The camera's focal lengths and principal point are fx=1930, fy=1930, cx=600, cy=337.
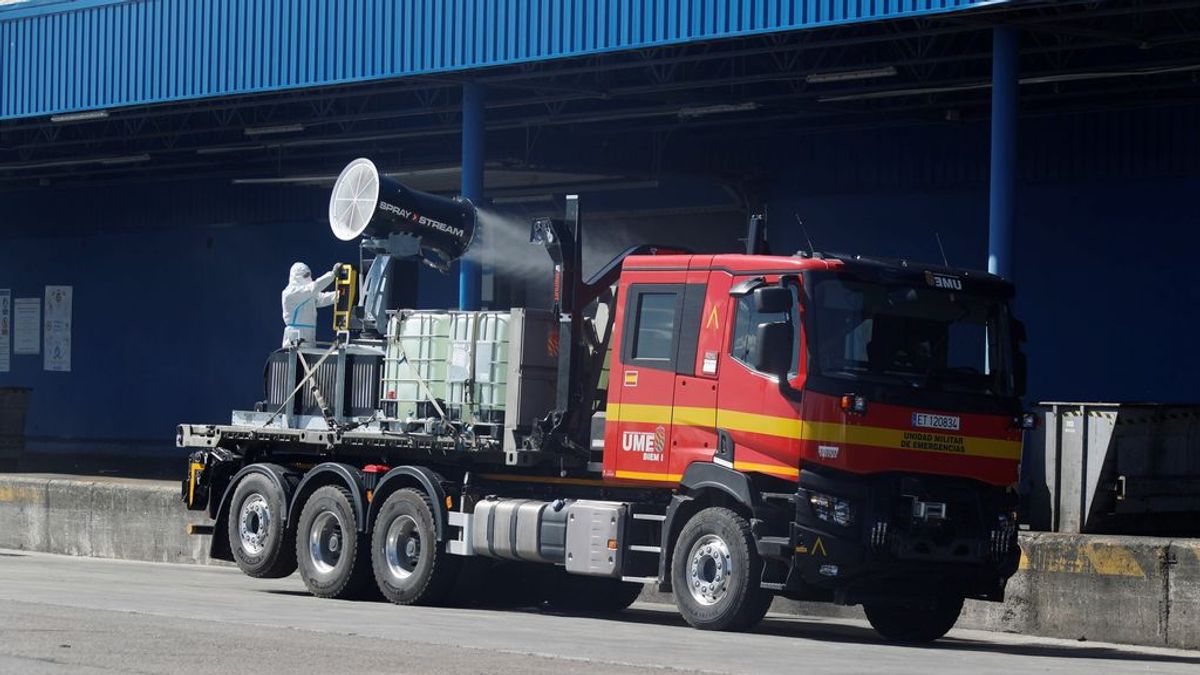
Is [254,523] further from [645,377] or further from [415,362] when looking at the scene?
[645,377]

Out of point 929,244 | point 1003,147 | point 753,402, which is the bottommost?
point 753,402

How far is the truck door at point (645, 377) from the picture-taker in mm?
15375

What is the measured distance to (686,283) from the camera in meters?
15.4

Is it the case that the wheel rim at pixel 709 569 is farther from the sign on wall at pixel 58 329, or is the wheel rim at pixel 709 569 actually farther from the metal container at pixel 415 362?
the sign on wall at pixel 58 329

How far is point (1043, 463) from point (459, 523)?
550 cm

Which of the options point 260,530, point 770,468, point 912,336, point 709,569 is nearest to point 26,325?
point 260,530

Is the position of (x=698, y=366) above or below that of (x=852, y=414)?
above

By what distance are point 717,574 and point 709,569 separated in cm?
13

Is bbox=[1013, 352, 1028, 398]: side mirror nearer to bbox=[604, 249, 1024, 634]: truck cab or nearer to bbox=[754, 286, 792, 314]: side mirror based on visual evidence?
bbox=[604, 249, 1024, 634]: truck cab

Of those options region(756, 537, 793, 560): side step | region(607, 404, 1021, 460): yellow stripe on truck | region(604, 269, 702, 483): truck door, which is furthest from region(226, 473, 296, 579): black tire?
region(756, 537, 793, 560): side step

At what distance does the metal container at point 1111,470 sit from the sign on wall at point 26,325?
99.0 feet

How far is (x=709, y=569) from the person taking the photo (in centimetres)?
1491

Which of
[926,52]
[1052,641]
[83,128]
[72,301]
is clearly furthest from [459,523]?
[72,301]

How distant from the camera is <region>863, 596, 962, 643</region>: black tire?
15.7 metres
